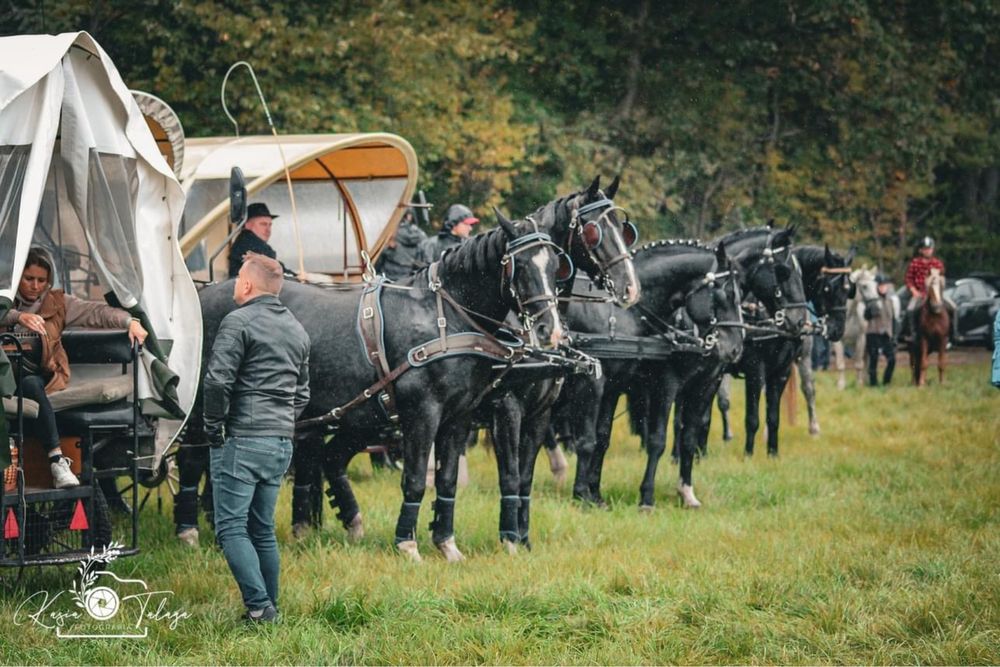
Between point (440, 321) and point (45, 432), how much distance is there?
2.59m

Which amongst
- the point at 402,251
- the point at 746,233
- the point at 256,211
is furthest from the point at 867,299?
the point at 256,211

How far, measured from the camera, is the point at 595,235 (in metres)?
9.40

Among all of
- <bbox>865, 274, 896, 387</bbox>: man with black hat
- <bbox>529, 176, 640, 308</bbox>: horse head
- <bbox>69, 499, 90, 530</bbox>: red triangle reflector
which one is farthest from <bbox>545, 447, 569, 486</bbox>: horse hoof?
<bbox>865, 274, 896, 387</bbox>: man with black hat

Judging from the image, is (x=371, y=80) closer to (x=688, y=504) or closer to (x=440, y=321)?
(x=688, y=504)

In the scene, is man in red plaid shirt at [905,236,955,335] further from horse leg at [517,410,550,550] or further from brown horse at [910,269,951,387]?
horse leg at [517,410,550,550]

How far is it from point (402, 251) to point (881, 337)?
45.3ft

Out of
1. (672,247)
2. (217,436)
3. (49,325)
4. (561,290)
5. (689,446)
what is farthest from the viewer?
(689,446)

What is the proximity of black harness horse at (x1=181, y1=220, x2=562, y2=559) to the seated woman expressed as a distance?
154cm

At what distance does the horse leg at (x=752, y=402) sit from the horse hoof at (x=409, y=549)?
6.87 meters

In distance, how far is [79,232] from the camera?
8.19 metres

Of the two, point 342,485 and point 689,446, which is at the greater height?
point 342,485

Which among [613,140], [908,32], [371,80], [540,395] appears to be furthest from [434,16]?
[540,395]

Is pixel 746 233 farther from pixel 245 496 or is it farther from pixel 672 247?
pixel 245 496

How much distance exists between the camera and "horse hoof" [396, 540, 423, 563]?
28.9 feet
